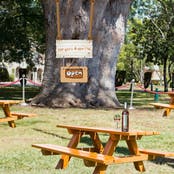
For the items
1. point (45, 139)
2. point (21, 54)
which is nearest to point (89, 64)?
point (45, 139)

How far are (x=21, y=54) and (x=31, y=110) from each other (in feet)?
67.2

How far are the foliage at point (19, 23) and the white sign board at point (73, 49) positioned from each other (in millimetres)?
18579

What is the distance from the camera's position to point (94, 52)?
18.0 metres

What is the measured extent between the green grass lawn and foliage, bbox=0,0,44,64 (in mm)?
15437

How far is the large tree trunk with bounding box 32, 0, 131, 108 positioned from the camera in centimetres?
1753

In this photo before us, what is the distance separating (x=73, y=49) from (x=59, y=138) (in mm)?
3398

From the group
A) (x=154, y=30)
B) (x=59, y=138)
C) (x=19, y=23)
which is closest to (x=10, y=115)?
(x=59, y=138)

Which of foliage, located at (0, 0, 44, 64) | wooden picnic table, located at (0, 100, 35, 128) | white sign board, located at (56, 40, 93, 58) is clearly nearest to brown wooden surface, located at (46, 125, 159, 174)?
wooden picnic table, located at (0, 100, 35, 128)

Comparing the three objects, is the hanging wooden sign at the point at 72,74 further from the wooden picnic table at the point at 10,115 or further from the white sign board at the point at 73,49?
the wooden picnic table at the point at 10,115

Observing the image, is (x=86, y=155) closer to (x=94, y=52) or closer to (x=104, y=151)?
(x=104, y=151)

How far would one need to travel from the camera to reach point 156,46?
3847 cm

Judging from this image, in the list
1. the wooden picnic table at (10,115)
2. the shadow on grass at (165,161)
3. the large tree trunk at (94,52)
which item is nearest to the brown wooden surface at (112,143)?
the shadow on grass at (165,161)

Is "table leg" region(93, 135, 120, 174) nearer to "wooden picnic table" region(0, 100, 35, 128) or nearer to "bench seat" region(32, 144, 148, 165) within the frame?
"bench seat" region(32, 144, 148, 165)

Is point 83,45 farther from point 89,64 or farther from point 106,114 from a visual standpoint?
point 89,64
